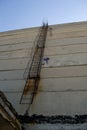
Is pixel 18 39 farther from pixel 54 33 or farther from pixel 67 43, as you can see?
pixel 67 43

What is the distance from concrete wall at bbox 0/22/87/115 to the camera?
460cm

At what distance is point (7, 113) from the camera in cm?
335

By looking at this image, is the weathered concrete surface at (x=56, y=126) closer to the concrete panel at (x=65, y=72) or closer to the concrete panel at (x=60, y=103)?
the concrete panel at (x=60, y=103)

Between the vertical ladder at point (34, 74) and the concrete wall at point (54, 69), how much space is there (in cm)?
11

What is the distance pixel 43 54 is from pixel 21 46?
105cm

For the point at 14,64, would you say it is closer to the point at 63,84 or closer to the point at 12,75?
the point at 12,75

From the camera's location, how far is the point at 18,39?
7.75 meters

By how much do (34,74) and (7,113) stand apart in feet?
7.88

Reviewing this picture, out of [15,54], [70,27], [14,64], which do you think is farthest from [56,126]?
[70,27]

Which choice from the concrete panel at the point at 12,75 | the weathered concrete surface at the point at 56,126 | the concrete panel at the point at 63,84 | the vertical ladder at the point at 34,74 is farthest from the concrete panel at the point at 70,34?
the weathered concrete surface at the point at 56,126

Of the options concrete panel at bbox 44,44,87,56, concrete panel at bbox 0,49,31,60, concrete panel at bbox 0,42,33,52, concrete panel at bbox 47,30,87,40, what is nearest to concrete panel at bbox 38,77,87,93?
concrete panel at bbox 44,44,87,56

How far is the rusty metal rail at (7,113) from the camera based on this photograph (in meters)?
3.24

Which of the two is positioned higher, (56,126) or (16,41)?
(56,126)

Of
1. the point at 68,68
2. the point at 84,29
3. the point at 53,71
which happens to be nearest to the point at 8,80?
the point at 53,71
